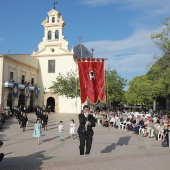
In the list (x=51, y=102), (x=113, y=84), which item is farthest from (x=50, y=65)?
(x=113, y=84)

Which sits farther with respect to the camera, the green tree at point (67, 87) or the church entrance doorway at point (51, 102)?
the church entrance doorway at point (51, 102)

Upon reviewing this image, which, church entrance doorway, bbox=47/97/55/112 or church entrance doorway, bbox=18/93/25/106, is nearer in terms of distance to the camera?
church entrance doorway, bbox=18/93/25/106

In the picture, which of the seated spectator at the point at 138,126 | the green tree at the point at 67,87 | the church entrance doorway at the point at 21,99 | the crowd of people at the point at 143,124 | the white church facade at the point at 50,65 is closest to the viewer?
the crowd of people at the point at 143,124

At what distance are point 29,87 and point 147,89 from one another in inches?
788

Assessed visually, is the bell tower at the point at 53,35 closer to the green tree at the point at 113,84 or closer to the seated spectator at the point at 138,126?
the green tree at the point at 113,84

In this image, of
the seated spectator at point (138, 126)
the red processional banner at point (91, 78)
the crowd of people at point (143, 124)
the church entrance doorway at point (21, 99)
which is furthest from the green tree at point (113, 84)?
the red processional banner at point (91, 78)

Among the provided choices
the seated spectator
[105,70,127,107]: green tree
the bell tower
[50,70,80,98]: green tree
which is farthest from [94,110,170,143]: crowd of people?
the bell tower

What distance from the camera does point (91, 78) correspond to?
13.3 m

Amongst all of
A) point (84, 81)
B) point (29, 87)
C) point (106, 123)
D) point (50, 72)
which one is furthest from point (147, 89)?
point (84, 81)

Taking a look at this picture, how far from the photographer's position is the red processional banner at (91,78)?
13.3 meters

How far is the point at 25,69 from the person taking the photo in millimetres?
41531

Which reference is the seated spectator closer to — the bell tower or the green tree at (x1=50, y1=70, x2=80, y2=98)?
the green tree at (x1=50, y1=70, x2=80, y2=98)

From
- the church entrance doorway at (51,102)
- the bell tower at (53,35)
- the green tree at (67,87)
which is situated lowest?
the church entrance doorway at (51,102)

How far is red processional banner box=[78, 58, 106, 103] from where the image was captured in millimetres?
13336
